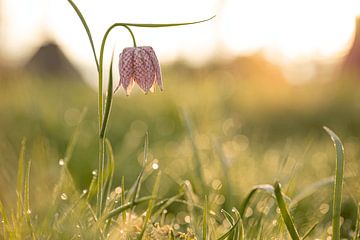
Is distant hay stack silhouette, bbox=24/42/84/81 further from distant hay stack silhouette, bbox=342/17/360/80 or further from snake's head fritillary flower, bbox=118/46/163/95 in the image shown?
Result: snake's head fritillary flower, bbox=118/46/163/95

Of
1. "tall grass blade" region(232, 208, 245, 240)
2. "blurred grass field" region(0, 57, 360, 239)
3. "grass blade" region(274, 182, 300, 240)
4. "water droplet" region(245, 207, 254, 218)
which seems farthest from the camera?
"blurred grass field" region(0, 57, 360, 239)

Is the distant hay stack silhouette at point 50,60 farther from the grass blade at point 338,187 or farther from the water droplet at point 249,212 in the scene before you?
the grass blade at point 338,187

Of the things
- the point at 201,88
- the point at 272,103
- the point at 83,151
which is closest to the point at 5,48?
the point at 272,103

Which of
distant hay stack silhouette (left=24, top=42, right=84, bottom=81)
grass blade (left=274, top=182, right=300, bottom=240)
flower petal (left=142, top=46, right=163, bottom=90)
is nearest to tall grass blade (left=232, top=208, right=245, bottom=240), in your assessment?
grass blade (left=274, top=182, right=300, bottom=240)

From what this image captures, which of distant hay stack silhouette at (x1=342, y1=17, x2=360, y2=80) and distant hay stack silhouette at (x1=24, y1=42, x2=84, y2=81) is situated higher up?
distant hay stack silhouette at (x1=342, y1=17, x2=360, y2=80)

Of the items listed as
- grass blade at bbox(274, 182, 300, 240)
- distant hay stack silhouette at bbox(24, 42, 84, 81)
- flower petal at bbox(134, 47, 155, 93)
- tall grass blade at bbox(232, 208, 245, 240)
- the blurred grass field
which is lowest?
distant hay stack silhouette at bbox(24, 42, 84, 81)

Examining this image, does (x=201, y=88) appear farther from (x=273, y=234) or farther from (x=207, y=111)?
(x=273, y=234)

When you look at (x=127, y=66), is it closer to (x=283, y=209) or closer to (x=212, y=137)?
(x=283, y=209)

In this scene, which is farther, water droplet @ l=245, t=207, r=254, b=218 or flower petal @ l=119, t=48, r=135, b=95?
water droplet @ l=245, t=207, r=254, b=218
